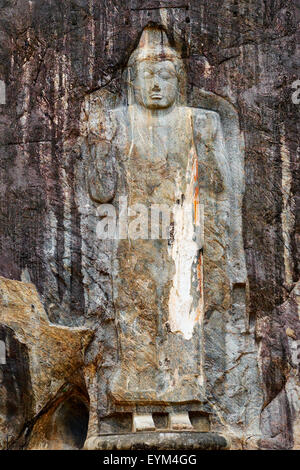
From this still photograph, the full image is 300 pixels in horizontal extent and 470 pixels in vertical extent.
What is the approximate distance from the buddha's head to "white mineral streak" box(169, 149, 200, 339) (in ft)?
2.46

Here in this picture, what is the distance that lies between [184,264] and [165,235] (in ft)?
1.05

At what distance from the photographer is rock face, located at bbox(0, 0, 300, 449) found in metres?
13.6

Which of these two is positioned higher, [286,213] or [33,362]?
[286,213]

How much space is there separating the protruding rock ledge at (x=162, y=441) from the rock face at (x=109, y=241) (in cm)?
31

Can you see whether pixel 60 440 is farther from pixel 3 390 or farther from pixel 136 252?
pixel 136 252

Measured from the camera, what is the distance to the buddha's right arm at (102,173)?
1390 centimetres

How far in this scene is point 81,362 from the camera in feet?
44.9

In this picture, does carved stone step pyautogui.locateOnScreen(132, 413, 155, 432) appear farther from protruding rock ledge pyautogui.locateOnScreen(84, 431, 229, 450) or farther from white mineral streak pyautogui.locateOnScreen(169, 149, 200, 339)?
white mineral streak pyautogui.locateOnScreen(169, 149, 200, 339)

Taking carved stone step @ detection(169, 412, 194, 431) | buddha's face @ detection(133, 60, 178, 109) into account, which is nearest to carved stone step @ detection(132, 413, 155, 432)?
carved stone step @ detection(169, 412, 194, 431)

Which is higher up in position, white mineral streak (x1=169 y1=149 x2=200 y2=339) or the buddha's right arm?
the buddha's right arm

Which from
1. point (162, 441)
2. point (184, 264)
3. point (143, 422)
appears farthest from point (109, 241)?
point (162, 441)

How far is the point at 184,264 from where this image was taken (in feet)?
44.5

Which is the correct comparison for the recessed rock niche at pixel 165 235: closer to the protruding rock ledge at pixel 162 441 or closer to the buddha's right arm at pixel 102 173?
the buddha's right arm at pixel 102 173

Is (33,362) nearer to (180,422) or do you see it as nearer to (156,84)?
(180,422)
